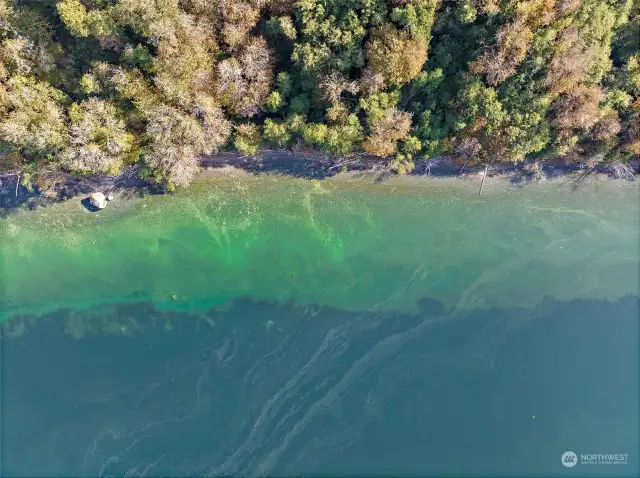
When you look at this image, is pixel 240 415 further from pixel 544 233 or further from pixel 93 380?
pixel 544 233

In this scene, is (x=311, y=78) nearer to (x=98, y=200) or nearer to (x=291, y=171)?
(x=291, y=171)

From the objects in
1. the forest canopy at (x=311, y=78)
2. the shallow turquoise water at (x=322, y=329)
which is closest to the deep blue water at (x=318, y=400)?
the shallow turquoise water at (x=322, y=329)

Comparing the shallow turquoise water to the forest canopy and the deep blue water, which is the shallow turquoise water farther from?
the forest canopy

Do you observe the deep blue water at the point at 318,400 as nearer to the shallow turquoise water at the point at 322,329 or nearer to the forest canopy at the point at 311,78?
the shallow turquoise water at the point at 322,329

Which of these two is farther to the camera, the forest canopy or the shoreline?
the shoreline

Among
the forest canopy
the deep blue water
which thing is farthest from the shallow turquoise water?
the forest canopy

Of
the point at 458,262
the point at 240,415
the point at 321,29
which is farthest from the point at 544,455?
the point at 321,29
